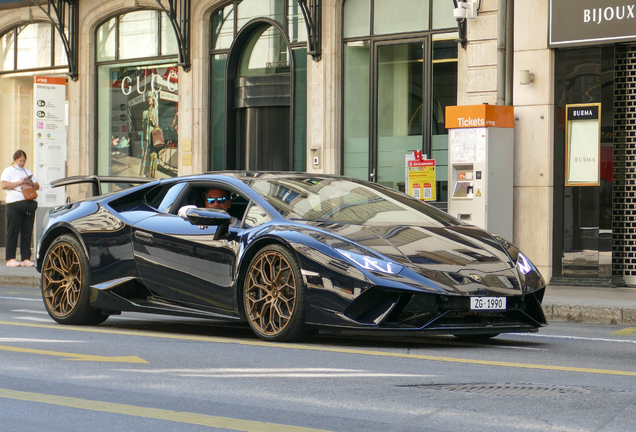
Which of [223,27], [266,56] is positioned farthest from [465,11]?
[223,27]

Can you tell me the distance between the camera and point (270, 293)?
6918 millimetres

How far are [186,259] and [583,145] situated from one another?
27.2 ft

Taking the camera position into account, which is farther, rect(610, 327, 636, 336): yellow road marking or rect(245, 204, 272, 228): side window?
rect(610, 327, 636, 336): yellow road marking

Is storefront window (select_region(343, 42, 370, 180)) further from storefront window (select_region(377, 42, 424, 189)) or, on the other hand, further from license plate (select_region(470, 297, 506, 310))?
license plate (select_region(470, 297, 506, 310))

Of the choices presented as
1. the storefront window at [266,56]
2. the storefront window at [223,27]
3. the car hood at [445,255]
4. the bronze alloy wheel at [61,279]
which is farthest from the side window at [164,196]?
the storefront window at [223,27]

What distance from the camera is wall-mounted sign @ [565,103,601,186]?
14070mm

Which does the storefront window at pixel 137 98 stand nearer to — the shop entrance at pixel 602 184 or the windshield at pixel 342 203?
the shop entrance at pixel 602 184

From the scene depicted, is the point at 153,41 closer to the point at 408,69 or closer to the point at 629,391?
the point at 408,69

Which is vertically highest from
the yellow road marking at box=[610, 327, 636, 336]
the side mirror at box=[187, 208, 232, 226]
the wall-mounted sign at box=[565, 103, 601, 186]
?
the wall-mounted sign at box=[565, 103, 601, 186]

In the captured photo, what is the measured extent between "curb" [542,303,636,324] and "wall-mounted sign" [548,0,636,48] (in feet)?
16.7

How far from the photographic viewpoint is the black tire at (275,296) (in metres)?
6.74

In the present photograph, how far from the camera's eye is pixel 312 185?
25.5 ft

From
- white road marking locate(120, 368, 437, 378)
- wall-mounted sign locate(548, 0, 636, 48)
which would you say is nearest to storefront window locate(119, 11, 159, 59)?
wall-mounted sign locate(548, 0, 636, 48)

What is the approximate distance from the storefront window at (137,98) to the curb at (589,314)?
1041 centimetres
